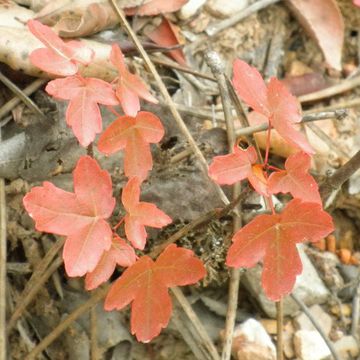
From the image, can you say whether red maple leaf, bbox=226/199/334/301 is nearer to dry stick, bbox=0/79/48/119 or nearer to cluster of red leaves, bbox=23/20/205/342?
cluster of red leaves, bbox=23/20/205/342

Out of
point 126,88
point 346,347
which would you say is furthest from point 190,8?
point 346,347

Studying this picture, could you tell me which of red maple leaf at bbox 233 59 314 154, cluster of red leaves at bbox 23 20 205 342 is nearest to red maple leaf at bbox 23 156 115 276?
cluster of red leaves at bbox 23 20 205 342

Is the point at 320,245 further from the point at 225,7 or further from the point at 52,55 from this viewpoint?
the point at 52,55

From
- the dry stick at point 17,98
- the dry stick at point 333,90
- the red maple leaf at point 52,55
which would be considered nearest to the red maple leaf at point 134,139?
the red maple leaf at point 52,55

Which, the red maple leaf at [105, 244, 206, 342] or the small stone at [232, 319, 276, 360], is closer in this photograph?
the red maple leaf at [105, 244, 206, 342]

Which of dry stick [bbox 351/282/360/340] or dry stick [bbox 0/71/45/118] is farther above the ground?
dry stick [bbox 0/71/45/118]

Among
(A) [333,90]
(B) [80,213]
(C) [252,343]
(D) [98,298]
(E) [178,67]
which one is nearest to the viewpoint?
(B) [80,213]

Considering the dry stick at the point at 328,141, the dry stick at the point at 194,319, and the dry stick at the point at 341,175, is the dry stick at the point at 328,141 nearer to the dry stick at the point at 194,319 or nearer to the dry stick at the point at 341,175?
the dry stick at the point at 341,175

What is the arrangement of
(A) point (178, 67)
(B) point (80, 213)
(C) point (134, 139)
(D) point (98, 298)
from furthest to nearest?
(A) point (178, 67), (D) point (98, 298), (C) point (134, 139), (B) point (80, 213)
